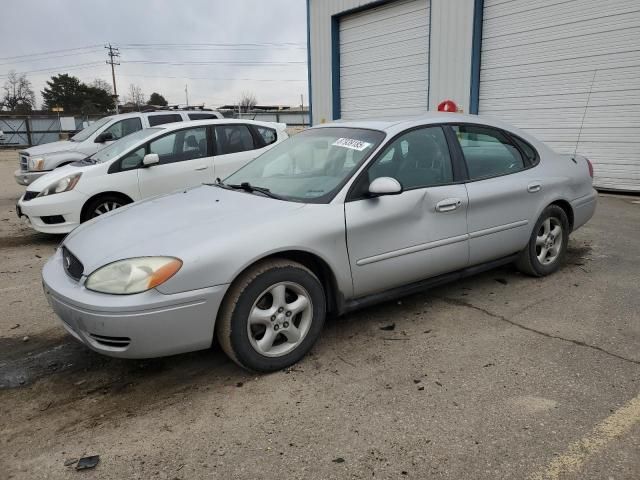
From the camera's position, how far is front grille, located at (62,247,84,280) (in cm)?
302

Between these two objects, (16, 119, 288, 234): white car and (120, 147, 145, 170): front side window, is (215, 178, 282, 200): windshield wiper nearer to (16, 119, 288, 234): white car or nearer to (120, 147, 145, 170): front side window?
(16, 119, 288, 234): white car

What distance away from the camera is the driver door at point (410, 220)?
338cm

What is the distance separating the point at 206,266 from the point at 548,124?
9.49 meters

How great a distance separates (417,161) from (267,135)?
4574mm

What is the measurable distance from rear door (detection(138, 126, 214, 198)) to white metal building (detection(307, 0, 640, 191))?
357cm

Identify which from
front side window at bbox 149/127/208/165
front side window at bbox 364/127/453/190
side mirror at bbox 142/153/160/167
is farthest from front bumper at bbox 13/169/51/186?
front side window at bbox 364/127/453/190

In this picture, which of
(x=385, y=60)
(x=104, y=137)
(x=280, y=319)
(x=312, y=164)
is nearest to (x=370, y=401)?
(x=280, y=319)

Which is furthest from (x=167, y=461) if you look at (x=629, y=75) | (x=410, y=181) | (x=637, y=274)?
(x=629, y=75)

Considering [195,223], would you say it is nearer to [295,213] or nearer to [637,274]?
[295,213]

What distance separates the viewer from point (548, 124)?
10.3m

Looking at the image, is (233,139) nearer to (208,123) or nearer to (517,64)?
(208,123)

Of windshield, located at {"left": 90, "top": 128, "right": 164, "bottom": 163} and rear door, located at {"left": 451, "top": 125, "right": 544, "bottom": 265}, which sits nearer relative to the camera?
rear door, located at {"left": 451, "top": 125, "right": 544, "bottom": 265}

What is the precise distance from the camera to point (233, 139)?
753cm

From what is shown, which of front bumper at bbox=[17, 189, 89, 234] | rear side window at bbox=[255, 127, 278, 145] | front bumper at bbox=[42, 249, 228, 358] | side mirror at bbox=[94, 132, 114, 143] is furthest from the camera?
side mirror at bbox=[94, 132, 114, 143]
